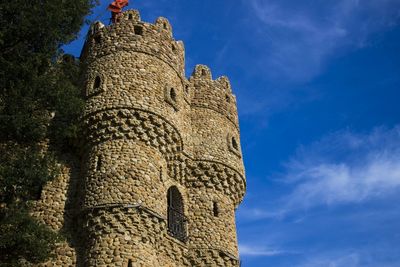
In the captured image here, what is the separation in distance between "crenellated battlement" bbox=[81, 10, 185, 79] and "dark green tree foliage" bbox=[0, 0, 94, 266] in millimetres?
2286

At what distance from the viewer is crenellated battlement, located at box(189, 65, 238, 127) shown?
836 inches

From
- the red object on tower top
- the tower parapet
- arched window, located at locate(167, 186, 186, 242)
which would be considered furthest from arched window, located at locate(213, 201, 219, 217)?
the red object on tower top

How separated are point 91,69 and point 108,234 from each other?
648cm

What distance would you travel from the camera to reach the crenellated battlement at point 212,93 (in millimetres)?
21233

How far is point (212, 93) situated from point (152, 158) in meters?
5.57

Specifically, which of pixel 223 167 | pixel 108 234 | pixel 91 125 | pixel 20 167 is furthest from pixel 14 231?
pixel 223 167

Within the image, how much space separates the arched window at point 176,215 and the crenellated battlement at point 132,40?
474 centimetres

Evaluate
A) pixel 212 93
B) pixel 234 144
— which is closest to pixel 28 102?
pixel 212 93

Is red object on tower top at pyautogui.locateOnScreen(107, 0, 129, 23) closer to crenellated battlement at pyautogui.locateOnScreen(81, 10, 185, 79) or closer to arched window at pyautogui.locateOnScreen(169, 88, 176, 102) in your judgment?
crenellated battlement at pyautogui.locateOnScreen(81, 10, 185, 79)

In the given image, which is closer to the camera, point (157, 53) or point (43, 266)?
point (43, 266)

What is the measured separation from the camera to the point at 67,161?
17688 mm

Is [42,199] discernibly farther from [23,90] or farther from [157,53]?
[157,53]

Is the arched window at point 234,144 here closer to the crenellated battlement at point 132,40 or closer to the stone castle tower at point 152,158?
the stone castle tower at point 152,158

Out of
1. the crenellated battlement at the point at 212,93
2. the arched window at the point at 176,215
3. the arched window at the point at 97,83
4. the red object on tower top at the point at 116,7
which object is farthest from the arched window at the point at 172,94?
the red object on tower top at the point at 116,7
